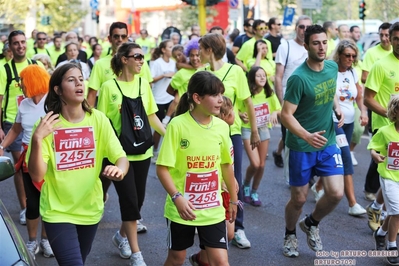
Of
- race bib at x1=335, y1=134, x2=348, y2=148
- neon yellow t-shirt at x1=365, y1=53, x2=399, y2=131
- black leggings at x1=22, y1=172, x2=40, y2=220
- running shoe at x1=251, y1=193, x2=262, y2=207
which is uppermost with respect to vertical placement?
neon yellow t-shirt at x1=365, y1=53, x2=399, y2=131

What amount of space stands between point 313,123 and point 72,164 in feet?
8.30

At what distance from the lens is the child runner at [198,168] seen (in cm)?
518

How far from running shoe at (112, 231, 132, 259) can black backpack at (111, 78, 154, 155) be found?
97cm

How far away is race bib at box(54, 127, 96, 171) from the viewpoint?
498 cm

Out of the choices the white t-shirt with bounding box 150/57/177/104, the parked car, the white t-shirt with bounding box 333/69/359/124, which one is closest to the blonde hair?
the white t-shirt with bounding box 333/69/359/124

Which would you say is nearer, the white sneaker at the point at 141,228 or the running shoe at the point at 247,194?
the white sneaker at the point at 141,228

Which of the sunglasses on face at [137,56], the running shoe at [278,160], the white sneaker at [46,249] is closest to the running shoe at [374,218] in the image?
the sunglasses on face at [137,56]

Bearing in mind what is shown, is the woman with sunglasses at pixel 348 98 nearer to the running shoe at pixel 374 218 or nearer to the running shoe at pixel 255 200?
the running shoe at pixel 374 218

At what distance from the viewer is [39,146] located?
470 cm

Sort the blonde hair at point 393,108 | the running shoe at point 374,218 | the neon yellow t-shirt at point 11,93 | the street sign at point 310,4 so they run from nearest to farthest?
the blonde hair at point 393,108, the running shoe at point 374,218, the neon yellow t-shirt at point 11,93, the street sign at point 310,4

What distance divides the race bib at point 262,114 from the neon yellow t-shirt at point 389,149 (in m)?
2.64

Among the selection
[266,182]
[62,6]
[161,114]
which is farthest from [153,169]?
[62,6]

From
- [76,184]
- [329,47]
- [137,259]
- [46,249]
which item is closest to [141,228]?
[46,249]

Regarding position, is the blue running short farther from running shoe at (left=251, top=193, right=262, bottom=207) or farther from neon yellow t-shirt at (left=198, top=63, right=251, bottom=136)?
running shoe at (left=251, top=193, right=262, bottom=207)
